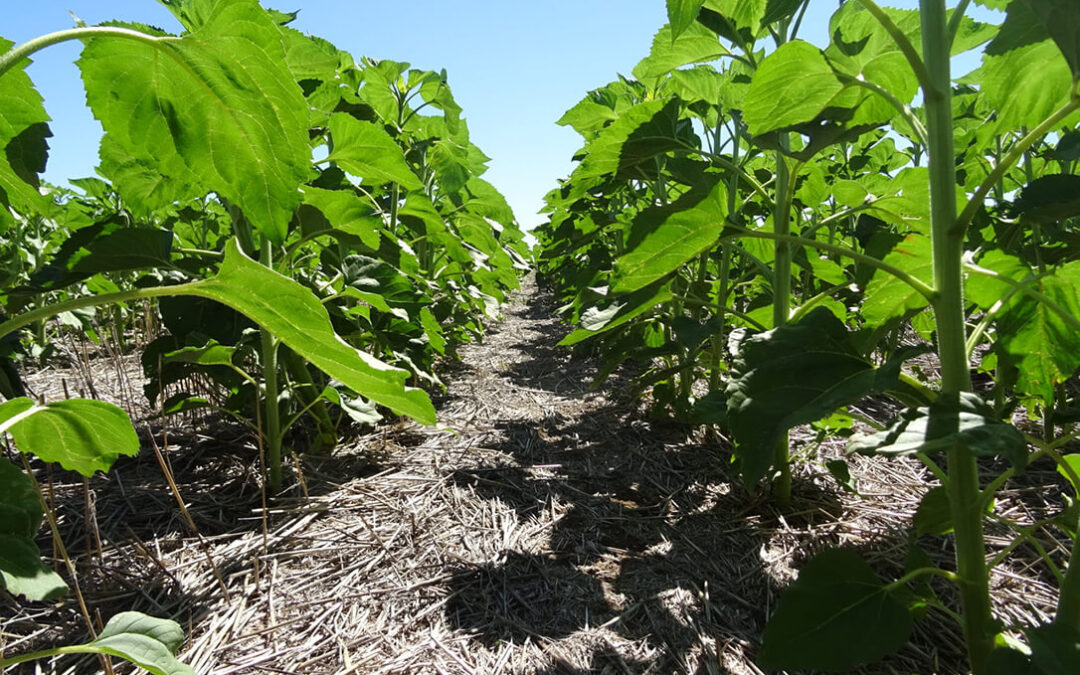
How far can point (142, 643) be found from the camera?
2.75 ft

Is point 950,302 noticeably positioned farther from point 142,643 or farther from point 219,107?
point 142,643

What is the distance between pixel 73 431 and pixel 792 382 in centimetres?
114

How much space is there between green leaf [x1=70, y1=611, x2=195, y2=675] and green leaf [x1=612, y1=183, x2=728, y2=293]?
0.88 metres

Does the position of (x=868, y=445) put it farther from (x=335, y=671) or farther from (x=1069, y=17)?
(x=335, y=671)

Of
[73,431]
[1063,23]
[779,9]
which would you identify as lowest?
[73,431]

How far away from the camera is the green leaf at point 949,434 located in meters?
0.66

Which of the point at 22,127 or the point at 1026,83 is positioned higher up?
the point at 1026,83

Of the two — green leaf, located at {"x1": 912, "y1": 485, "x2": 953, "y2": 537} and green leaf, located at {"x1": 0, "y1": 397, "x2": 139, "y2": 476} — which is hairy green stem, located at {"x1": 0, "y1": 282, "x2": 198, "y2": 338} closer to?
green leaf, located at {"x1": 0, "y1": 397, "x2": 139, "y2": 476}

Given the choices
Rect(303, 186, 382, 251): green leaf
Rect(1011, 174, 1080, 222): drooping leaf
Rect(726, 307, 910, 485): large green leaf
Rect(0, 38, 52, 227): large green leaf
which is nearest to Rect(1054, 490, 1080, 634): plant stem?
Rect(726, 307, 910, 485): large green leaf

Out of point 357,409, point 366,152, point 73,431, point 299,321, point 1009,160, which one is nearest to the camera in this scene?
point 299,321

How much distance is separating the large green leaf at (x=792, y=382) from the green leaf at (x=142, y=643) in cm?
84

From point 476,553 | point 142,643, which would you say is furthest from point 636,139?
point 142,643

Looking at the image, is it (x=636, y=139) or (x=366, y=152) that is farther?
(x=366, y=152)

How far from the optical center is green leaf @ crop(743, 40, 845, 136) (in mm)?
1041
